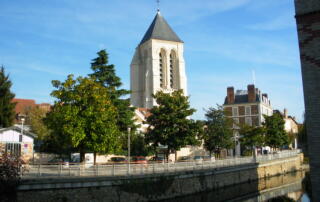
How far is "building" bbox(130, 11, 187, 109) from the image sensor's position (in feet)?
266

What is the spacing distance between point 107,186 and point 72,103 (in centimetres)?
955

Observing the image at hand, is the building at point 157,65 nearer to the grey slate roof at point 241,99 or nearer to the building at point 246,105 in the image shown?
the building at point 246,105

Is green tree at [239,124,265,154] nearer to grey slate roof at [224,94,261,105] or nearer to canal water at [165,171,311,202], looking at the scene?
canal water at [165,171,311,202]

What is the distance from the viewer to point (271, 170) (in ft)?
135

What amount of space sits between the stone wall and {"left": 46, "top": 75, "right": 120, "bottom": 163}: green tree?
5.86 m

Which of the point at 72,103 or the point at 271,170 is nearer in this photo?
the point at 72,103

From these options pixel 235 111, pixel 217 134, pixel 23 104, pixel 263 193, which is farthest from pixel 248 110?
pixel 23 104

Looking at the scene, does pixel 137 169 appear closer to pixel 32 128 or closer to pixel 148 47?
pixel 32 128

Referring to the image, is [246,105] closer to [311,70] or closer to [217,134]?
[217,134]

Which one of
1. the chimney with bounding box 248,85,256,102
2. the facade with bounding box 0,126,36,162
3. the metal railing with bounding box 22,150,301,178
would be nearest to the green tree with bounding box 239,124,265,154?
the chimney with bounding box 248,85,256,102

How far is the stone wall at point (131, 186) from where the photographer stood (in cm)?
1852

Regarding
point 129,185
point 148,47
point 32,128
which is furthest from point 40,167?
point 148,47

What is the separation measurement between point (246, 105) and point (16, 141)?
47041 mm

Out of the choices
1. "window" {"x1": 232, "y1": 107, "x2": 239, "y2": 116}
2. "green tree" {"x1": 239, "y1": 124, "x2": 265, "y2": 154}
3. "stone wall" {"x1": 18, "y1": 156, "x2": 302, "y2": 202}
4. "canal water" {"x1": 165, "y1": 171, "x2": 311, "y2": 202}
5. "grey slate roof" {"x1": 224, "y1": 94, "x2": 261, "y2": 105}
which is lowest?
"canal water" {"x1": 165, "y1": 171, "x2": 311, "y2": 202}
